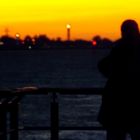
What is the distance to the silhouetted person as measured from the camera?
668 cm

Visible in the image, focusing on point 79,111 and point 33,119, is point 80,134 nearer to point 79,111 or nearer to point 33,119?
point 33,119

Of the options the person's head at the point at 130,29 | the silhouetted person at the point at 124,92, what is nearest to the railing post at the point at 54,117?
the silhouetted person at the point at 124,92

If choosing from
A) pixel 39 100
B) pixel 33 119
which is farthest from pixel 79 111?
pixel 39 100

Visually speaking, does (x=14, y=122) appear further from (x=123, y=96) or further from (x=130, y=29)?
(x=130, y=29)

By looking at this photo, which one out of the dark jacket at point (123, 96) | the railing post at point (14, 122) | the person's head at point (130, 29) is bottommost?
the railing post at point (14, 122)

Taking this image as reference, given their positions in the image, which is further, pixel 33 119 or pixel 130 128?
pixel 33 119

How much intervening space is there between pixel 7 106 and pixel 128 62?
3.78 ft

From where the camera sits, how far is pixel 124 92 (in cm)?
670

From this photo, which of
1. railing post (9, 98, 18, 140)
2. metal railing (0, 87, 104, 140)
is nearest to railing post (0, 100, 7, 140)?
metal railing (0, 87, 104, 140)

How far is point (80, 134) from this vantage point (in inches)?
946

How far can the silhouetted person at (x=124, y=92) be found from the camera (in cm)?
668

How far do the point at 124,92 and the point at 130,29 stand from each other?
1.83ft

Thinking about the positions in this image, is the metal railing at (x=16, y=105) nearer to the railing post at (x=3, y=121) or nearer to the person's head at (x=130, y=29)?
the railing post at (x=3, y=121)

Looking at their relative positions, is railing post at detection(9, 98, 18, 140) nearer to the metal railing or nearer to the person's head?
the metal railing
